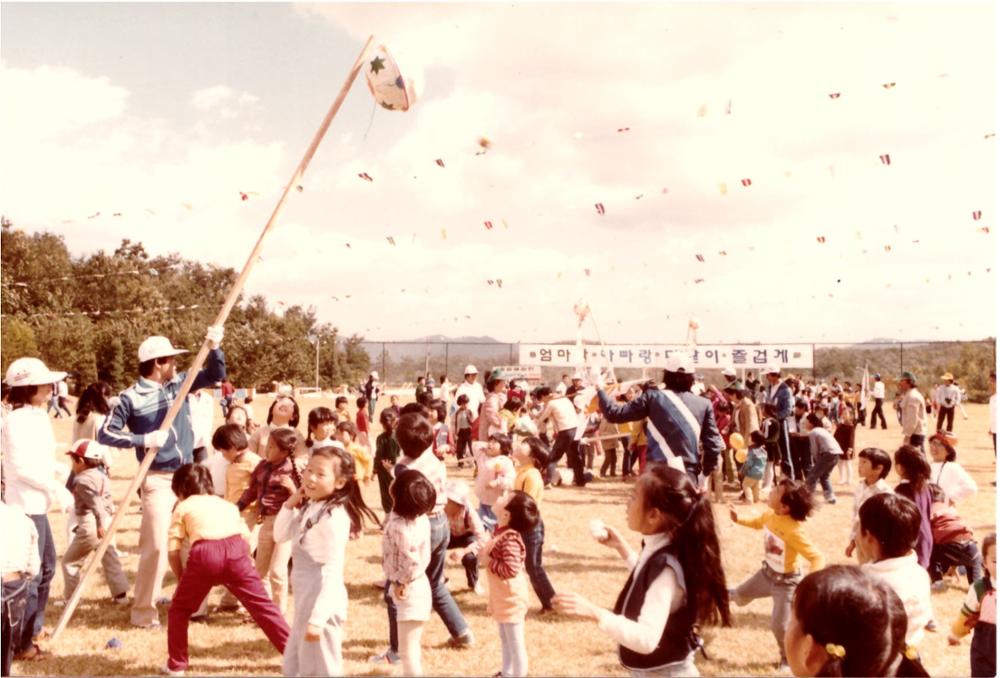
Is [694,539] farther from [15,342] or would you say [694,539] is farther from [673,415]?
[15,342]

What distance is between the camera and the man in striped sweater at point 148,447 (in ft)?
19.1

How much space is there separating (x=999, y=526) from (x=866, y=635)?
235 cm

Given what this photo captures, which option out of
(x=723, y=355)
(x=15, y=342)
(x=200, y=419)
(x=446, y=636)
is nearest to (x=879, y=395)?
(x=723, y=355)

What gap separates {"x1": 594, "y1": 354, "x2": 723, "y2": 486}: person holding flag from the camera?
6406mm

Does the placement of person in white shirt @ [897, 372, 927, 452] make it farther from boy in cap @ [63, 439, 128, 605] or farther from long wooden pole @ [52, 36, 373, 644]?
boy in cap @ [63, 439, 128, 605]

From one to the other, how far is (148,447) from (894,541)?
15.7 ft

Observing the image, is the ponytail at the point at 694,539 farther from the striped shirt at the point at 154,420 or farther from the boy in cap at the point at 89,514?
the boy in cap at the point at 89,514

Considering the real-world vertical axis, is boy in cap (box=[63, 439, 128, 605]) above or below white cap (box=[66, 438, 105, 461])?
below

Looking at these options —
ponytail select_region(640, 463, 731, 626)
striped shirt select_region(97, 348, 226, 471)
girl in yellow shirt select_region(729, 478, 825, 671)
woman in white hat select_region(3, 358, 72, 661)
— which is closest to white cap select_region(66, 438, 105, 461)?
striped shirt select_region(97, 348, 226, 471)

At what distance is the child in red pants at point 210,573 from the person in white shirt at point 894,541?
344 centimetres

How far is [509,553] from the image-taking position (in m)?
4.96

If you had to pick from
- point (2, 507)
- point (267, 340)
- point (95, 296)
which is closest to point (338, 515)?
point (2, 507)

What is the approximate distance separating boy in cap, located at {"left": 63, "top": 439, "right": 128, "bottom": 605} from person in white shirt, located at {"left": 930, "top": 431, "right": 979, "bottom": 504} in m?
6.95

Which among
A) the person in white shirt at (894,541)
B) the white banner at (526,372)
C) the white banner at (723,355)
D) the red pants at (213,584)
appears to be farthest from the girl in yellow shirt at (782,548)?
the white banner at (526,372)
